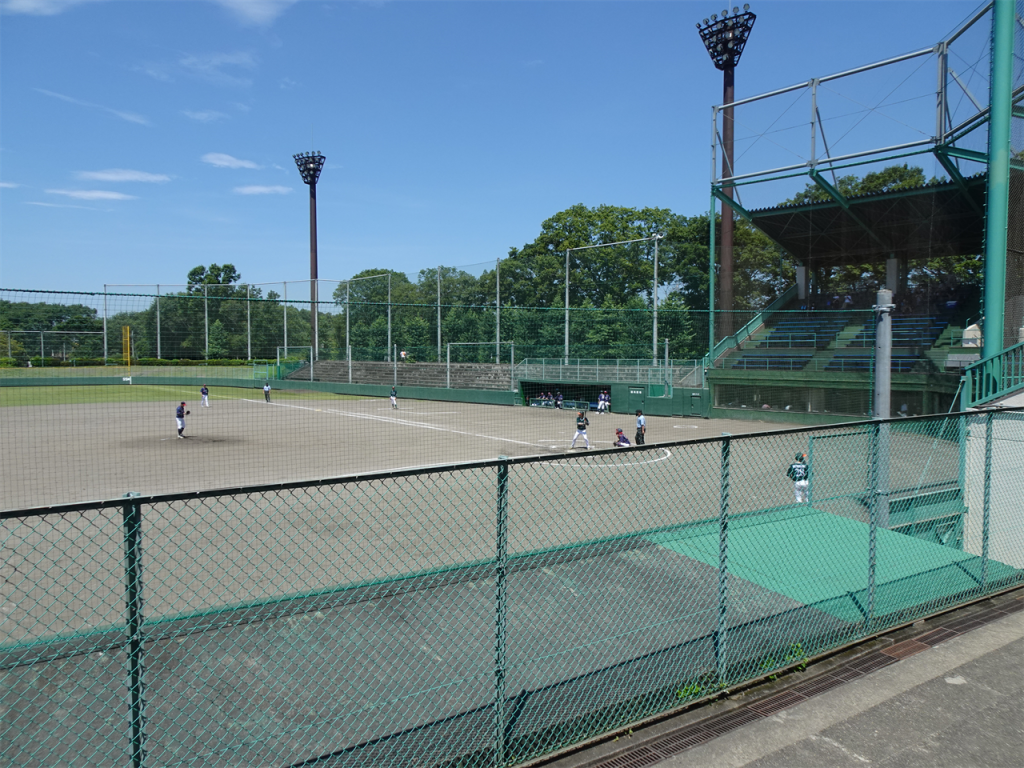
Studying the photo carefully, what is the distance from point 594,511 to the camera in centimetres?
1127

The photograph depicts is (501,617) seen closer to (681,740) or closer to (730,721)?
(681,740)

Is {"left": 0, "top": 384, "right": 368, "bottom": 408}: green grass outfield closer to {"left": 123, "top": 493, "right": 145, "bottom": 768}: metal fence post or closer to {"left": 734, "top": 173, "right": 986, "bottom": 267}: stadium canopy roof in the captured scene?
{"left": 123, "top": 493, "right": 145, "bottom": 768}: metal fence post

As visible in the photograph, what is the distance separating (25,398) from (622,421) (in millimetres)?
20839

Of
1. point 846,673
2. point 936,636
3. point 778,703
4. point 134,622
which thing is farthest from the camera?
point 936,636

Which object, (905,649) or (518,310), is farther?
(518,310)

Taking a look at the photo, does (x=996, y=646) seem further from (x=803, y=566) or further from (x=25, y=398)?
(x=25, y=398)

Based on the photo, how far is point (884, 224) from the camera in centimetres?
2619

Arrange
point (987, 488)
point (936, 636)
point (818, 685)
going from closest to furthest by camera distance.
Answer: point (818, 685) < point (936, 636) < point (987, 488)

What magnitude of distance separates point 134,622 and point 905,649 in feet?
17.5

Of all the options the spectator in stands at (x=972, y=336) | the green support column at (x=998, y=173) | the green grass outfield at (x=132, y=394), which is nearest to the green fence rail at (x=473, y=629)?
the green support column at (x=998, y=173)

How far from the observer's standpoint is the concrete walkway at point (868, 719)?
3.81 metres

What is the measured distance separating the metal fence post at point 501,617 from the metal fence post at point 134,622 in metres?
1.75

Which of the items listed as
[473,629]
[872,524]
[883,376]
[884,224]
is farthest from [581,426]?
[884,224]

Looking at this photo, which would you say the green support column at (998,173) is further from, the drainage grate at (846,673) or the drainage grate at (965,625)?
the drainage grate at (846,673)
